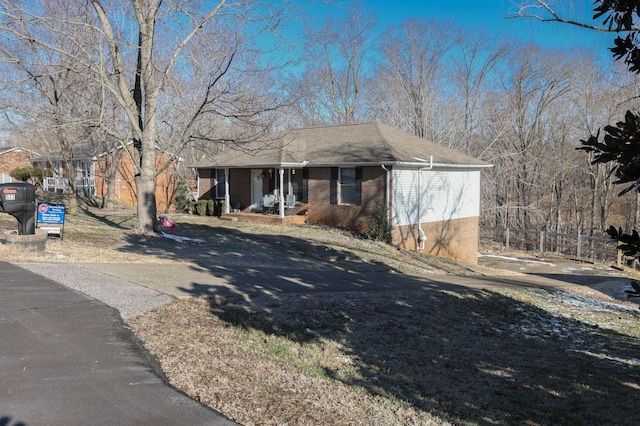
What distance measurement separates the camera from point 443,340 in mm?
7359

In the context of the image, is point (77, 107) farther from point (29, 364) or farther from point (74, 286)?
point (29, 364)

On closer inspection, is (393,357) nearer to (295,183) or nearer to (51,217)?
(51,217)

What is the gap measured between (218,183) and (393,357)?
72.0 ft

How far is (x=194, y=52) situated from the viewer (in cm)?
1622

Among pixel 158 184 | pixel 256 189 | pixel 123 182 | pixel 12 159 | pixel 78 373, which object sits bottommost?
pixel 78 373

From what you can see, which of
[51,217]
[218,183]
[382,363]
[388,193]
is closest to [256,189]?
[218,183]

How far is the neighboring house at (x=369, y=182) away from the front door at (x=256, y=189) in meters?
0.05

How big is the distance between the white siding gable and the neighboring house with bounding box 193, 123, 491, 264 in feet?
0.13

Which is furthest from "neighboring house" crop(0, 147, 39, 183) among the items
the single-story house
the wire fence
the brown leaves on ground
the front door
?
the brown leaves on ground

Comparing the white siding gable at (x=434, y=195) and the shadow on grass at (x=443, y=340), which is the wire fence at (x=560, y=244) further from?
the shadow on grass at (x=443, y=340)

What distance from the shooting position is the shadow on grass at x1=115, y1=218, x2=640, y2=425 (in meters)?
5.17

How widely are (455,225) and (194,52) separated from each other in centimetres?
1382

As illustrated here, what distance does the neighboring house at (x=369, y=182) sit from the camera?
21000mm

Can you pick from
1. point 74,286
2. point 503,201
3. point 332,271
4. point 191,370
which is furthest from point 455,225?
point 191,370
